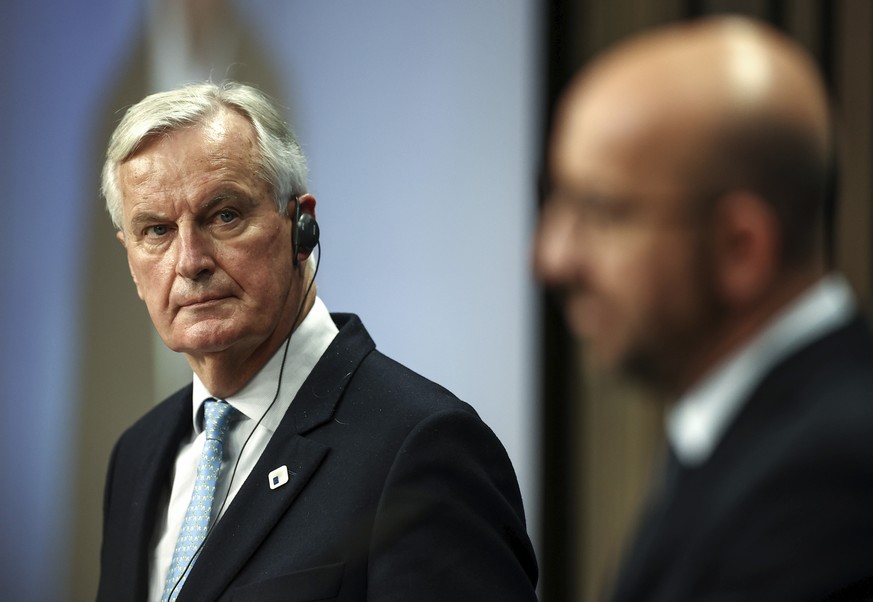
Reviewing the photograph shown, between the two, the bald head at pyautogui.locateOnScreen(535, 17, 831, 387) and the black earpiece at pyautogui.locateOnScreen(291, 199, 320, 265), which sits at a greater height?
the bald head at pyautogui.locateOnScreen(535, 17, 831, 387)

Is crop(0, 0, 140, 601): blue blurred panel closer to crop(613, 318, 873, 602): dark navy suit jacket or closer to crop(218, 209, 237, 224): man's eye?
crop(218, 209, 237, 224): man's eye

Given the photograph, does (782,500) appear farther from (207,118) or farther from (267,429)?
(207,118)

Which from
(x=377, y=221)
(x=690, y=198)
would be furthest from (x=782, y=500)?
(x=377, y=221)

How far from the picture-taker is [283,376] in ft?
6.57

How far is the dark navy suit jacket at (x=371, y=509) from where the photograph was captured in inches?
68.4

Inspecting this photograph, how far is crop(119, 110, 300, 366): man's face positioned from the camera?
6.40ft

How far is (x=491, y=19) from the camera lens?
2.68 meters

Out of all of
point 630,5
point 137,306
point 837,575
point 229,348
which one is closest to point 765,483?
point 837,575

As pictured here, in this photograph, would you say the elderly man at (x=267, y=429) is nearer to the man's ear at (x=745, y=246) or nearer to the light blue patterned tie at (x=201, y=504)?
the light blue patterned tie at (x=201, y=504)

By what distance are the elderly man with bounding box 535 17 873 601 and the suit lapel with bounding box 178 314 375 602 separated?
994 mm

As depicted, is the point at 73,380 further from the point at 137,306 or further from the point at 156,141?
the point at 156,141

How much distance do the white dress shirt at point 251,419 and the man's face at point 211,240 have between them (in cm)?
5

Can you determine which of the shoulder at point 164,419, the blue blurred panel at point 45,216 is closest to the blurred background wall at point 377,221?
the blue blurred panel at point 45,216

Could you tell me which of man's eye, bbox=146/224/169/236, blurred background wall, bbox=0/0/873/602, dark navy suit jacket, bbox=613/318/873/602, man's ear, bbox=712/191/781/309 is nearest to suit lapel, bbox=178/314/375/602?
man's eye, bbox=146/224/169/236
